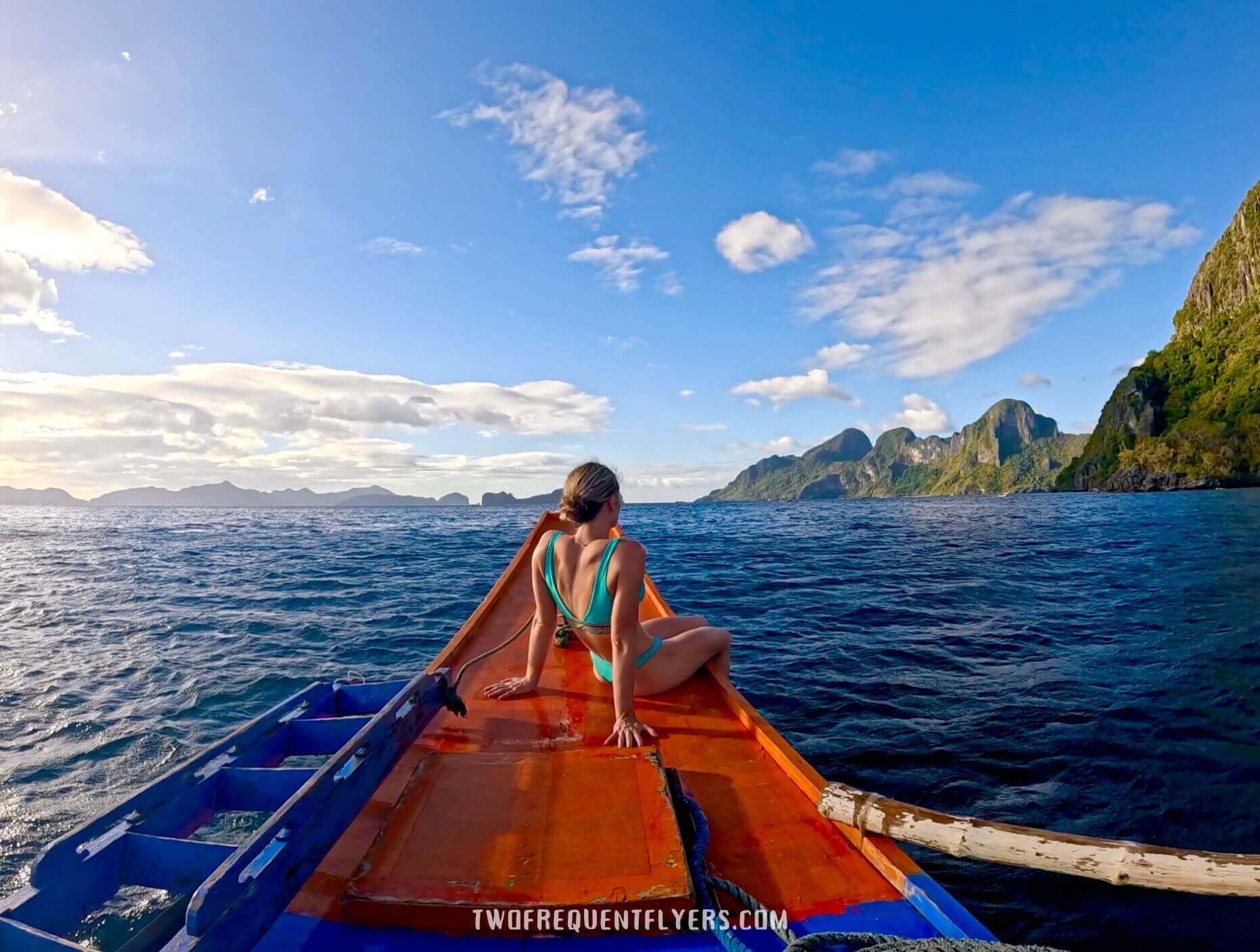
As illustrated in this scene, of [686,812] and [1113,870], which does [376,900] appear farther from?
[1113,870]

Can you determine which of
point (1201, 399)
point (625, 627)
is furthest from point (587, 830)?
point (1201, 399)

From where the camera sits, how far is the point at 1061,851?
2.26 metres

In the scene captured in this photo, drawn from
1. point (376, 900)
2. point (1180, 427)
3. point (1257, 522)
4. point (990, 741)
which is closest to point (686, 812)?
point (376, 900)

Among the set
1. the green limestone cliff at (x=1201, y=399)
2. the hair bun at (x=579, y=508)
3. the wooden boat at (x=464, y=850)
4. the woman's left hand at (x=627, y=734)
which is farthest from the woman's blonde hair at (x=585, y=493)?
the green limestone cliff at (x=1201, y=399)

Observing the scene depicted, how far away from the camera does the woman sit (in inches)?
152

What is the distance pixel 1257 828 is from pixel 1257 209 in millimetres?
156230

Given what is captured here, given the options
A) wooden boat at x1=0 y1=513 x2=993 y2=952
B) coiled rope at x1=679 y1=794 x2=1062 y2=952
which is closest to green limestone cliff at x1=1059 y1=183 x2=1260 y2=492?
wooden boat at x1=0 y1=513 x2=993 y2=952

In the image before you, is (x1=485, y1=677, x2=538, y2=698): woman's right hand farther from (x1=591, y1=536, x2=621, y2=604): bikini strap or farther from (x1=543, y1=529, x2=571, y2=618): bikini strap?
(x1=591, y1=536, x2=621, y2=604): bikini strap

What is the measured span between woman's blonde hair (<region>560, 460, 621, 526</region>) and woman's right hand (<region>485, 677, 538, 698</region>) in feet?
4.84

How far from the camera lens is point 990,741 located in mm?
6105

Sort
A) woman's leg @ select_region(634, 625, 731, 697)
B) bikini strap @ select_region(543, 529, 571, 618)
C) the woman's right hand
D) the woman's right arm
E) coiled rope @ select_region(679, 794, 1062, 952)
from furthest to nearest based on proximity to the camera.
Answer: the woman's right hand
woman's leg @ select_region(634, 625, 731, 697)
the woman's right arm
bikini strap @ select_region(543, 529, 571, 618)
coiled rope @ select_region(679, 794, 1062, 952)

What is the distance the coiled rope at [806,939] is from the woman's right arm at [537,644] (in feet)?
6.90

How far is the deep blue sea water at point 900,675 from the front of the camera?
465cm

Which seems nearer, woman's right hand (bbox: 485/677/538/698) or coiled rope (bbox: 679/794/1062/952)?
coiled rope (bbox: 679/794/1062/952)
